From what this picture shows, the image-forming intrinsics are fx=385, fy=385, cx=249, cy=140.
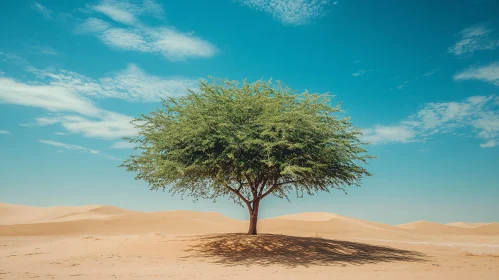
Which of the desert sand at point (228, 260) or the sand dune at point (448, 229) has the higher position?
the sand dune at point (448, 229)

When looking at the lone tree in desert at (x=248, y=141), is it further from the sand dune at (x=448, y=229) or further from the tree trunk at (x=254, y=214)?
the sand dune at (x=448, y=229)

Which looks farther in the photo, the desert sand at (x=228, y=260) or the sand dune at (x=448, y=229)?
the sand dune at (x=448, y=229)

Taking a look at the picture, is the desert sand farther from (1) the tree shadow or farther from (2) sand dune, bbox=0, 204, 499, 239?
(2) sand dune, bbox=0, 204, 499, 239

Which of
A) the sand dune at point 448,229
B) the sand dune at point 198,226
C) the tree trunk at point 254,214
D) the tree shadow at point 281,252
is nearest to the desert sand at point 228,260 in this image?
the tree shadow at point 281,252

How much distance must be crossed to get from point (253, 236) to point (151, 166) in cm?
680

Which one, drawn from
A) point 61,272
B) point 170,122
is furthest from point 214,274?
point 170,122

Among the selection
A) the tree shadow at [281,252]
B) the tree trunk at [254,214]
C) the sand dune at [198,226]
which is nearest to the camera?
the tree shadow at [281,252]

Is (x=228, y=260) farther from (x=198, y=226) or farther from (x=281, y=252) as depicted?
(x=198, y=226)

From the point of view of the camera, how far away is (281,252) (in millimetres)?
19234

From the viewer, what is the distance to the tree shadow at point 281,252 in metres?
17.2

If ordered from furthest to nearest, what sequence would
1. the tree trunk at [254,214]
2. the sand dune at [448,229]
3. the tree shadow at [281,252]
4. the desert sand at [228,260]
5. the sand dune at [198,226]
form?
the sand dune at [448,229] < the sand dune at [198,226] < the tree trunk at [254,214] < the tree shadow at [281,252] < the desert sand at [228,260]

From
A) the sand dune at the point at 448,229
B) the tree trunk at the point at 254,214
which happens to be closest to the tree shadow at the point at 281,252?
the tree trunk at the point at 254,214

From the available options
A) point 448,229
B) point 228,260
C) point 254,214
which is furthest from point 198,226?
point 448,229

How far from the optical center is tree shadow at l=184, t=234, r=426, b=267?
56.3 feet
